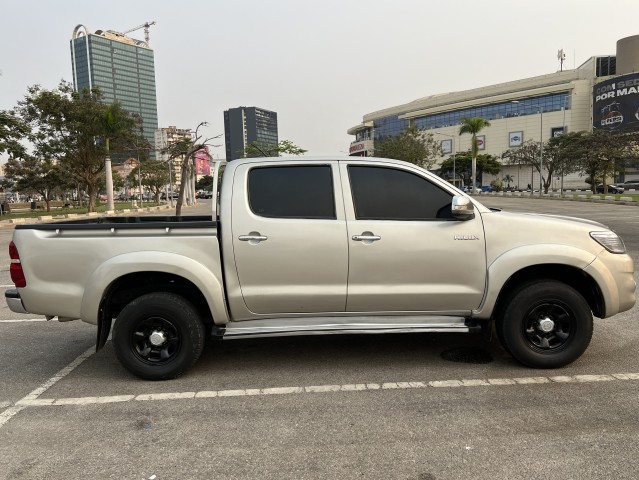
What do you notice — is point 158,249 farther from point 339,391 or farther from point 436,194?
point 436,194

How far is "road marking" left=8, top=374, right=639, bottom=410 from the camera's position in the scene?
3.90 m

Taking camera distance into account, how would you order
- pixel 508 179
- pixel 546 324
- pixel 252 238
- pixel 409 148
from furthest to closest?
pixel 508 179
pixel 409 148
pixel 546 324
pixel 252 238

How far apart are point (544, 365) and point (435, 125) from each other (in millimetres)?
105548

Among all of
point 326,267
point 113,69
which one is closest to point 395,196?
point 326,267

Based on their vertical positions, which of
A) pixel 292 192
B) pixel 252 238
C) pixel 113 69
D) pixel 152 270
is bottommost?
pixel 152 270

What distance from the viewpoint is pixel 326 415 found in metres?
3.54

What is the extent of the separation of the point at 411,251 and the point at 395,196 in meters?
0.52

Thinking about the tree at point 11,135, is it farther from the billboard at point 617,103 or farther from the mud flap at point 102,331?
the billboard at point 617,103

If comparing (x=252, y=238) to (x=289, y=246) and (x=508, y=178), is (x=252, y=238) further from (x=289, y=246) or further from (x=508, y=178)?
(x=508, y=178)

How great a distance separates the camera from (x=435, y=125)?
104125mm

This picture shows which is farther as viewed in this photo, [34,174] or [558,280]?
[34,174]

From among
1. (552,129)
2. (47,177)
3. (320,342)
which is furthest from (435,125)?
(320,342)

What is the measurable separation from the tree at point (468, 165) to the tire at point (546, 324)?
8251 cm

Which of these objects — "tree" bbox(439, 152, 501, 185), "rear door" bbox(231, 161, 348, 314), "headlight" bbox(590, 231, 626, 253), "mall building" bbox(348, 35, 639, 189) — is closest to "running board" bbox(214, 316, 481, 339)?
"rear door" bbox(231, 161, 348, 314)
